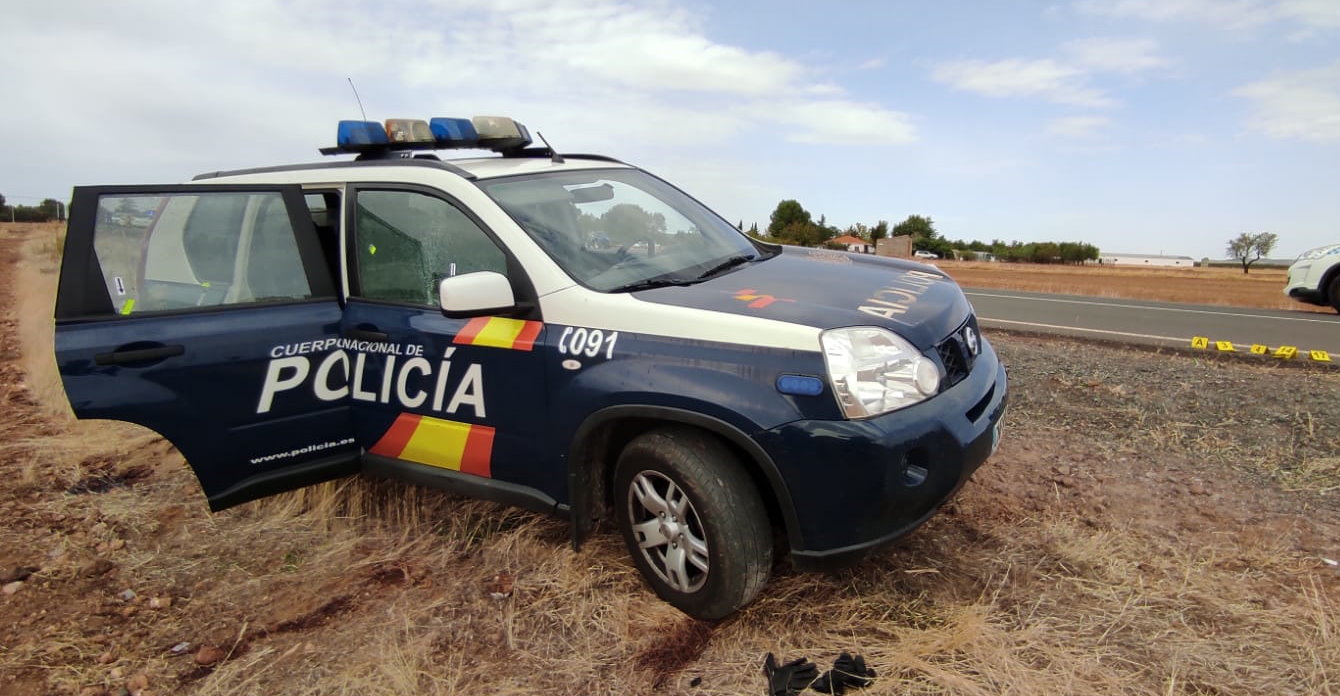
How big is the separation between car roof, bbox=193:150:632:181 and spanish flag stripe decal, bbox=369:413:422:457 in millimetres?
1087

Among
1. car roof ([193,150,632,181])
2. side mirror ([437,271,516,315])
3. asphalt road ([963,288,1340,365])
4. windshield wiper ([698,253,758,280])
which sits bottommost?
asphalt road ([963,288,1340,365])

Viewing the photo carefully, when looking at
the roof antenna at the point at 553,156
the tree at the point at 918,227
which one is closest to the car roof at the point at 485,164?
the roof antenna at the point at 553,156

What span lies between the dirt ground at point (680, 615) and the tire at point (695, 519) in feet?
0.62

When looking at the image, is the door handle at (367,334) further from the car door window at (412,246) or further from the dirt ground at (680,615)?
the dirt ground at (680,615)

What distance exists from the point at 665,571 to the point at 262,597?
1.76m

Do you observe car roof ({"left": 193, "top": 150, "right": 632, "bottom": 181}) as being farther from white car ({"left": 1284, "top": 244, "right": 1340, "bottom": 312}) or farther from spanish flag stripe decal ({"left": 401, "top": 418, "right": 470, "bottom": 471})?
white car ({"left": 1284, "top": 244, "right": 1340, "bottom": 312})

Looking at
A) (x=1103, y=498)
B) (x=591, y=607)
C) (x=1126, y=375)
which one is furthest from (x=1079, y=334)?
(x=591, y=607)

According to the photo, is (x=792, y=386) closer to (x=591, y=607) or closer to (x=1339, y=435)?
(x=591, y=607)

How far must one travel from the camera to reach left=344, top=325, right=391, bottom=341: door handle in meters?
3.28

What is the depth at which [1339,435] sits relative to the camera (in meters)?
4.20

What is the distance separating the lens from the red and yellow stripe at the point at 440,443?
309cm

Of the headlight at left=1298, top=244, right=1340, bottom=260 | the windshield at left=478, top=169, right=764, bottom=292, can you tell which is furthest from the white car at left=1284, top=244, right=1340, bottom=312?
the windshield at left=478, top=169, right=764, bottom=292

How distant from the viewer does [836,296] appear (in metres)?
2.82

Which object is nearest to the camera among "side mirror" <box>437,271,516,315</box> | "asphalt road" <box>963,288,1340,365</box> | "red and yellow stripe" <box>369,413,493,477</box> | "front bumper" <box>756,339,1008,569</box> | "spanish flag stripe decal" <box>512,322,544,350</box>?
"front bumper" <box>756,339,1008,569</box>
